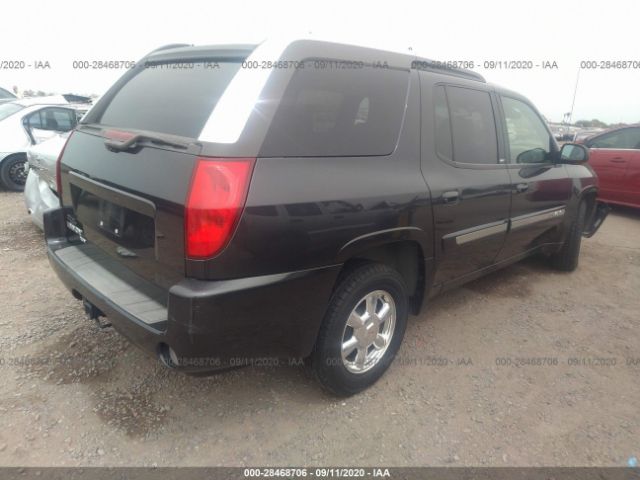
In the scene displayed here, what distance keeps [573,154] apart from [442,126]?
6.29ft

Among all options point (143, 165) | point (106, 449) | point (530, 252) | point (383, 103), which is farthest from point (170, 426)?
point (530, 252)

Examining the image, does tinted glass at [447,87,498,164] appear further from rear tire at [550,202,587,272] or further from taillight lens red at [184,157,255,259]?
rear tire at [550,202,587,272]

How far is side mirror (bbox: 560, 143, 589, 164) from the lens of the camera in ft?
12.6

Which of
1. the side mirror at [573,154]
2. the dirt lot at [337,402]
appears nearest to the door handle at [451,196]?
the dirt lot at [337,402]

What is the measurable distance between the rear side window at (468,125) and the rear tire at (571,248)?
1.82m

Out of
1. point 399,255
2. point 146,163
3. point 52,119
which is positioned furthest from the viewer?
point 52,119

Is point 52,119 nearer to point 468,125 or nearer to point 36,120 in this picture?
point 36,120

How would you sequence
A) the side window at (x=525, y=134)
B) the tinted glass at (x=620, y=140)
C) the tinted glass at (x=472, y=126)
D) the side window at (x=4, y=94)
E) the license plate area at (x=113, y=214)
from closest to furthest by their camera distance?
1. the license plate area at (x=113, y=214)
2. the tinted glass at (x=472, y=126)
3. the side window at (x=525, y=134)
4. the tinted glass at (x=620, y=140)
5. the side window at (x=4, y=94)

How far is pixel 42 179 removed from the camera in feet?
13.6

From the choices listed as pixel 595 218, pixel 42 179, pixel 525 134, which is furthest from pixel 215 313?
pixel 595 218

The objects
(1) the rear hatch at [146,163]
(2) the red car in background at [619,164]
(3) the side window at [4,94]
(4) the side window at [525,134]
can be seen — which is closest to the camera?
(1) the rear hatch at [146,163]

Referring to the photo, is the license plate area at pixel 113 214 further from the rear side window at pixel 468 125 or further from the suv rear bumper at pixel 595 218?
the suv rear bumper at pixel 595 218

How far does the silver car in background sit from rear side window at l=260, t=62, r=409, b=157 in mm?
2820

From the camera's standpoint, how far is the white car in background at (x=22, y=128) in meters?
6.71
